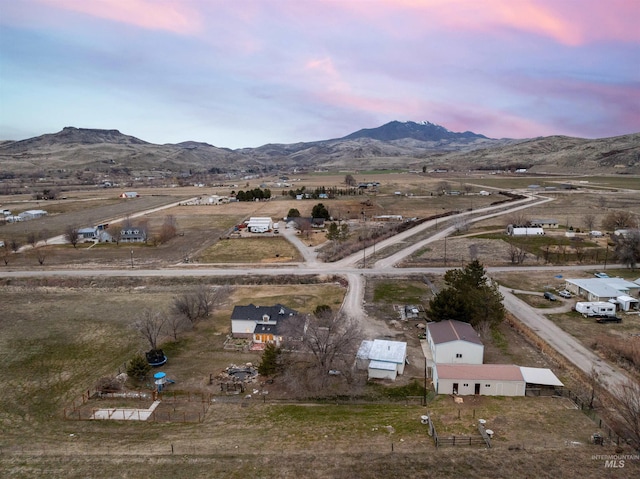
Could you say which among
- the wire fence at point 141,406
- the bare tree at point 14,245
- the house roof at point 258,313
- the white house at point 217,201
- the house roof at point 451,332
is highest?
the white house at point 217,201

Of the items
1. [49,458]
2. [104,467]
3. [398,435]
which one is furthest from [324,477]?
[49,458]

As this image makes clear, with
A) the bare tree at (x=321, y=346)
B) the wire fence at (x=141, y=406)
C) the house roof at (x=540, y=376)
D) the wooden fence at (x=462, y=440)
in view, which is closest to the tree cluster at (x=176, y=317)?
the wire fence at (x=141, y=406)

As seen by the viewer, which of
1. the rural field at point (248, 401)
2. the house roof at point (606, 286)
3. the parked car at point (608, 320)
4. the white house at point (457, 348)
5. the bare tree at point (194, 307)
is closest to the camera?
the rural field at point (248, 401)

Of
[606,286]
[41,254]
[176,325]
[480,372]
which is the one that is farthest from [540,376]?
[41,254]

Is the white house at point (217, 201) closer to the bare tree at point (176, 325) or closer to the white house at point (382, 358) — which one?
the bare tree at point (176, 325)

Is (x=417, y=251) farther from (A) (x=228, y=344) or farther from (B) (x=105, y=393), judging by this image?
(B) (x=105, y=393)

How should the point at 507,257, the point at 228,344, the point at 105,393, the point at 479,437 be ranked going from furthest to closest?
the point at 507,257 → the point at 228,344 → the point at 105,393 → the point at 479,437
